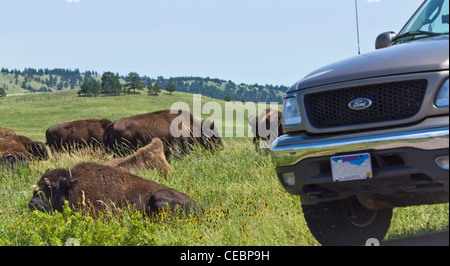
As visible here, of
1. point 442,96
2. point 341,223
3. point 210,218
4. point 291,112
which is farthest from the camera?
point 210,218

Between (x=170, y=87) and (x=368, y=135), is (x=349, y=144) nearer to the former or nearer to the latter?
(x=368, y=135)

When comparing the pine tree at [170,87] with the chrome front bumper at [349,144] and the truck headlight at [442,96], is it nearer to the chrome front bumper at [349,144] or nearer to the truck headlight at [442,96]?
the chrome front bumper at [349,144]

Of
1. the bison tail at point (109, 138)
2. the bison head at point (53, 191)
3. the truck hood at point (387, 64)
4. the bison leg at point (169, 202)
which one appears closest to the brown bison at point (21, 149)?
the bison tail at point (109, 138)

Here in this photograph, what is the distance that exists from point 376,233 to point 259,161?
592cm

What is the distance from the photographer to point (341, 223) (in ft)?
18.6

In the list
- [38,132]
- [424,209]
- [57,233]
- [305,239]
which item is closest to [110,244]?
[57,233]

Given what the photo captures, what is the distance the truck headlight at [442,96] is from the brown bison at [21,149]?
574 inches

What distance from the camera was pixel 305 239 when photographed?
611cm

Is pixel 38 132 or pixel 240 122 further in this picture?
pixel 240 122

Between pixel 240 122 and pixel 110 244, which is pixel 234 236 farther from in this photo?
pixel 240 122

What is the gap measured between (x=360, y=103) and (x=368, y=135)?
0.32m

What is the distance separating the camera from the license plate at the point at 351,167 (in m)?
4.61

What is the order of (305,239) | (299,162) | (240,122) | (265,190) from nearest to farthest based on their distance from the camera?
(299,162)
(305,239)
(265,190)
(240,122)

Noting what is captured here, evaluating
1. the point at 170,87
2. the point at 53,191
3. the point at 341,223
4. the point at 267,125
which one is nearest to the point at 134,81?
the point at 170,87
